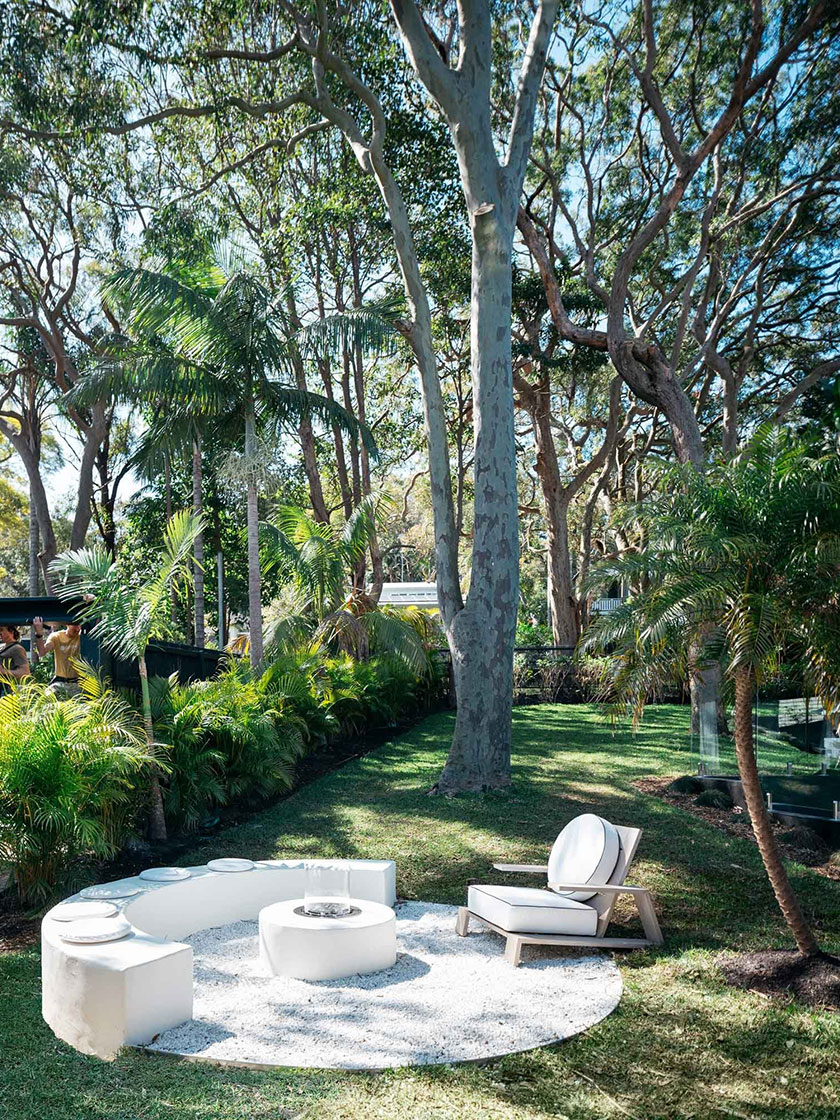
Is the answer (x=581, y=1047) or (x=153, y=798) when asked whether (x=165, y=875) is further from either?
(x=581, y=1047)

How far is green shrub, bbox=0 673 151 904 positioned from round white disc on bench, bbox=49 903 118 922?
4.01 feet

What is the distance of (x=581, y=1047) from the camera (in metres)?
4.79

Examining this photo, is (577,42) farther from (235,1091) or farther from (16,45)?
(235,1091)

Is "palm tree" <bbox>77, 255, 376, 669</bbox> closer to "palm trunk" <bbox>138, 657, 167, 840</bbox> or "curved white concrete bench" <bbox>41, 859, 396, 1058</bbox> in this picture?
"palm trunk" <bbox>138, 657, 167, 840</bbox>

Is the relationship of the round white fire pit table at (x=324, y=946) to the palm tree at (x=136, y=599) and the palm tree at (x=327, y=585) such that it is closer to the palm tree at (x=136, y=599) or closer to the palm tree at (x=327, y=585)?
the palm tree at (x=136, y=599)

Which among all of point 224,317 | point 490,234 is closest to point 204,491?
point 224,317

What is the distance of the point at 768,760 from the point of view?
970 cm

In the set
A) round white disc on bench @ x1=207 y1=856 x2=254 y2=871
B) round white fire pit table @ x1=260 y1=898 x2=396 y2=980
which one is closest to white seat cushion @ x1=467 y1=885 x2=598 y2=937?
round white fire pit table @ x1=260 y1=898 x2=396 y2=980

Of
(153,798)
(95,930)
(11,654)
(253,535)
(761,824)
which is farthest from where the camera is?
(253,535)

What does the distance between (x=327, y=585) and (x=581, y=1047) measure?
42.9 ft

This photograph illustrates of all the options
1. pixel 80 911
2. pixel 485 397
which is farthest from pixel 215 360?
pixel 80 911

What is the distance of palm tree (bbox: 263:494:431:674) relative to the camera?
17406mm

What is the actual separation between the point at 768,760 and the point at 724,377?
11.4 meters

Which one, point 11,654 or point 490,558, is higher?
point 490,558
